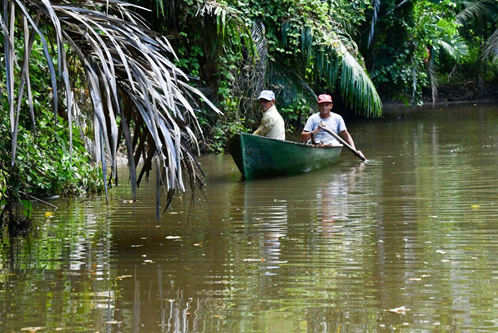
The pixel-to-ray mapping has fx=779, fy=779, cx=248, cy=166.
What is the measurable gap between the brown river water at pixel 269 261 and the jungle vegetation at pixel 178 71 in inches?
23.3

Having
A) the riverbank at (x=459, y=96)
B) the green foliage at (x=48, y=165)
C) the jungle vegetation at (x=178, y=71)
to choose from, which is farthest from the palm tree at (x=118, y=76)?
the riverbank at (x=459, y=96)

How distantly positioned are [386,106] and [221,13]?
63.0 ft

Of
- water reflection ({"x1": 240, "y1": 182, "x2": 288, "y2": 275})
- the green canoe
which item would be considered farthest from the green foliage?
the green canoe

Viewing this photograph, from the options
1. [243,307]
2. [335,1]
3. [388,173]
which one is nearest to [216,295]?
[243,307]

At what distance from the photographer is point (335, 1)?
20.4 meters

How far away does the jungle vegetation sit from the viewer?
590cm

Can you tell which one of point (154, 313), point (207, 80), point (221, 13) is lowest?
point (154, 313)

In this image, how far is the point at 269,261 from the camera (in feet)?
20.2

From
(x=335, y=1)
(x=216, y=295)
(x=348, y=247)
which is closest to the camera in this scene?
(x=216, y=295)

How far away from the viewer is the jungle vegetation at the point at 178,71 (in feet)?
19.4

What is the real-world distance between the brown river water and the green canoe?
0.87m

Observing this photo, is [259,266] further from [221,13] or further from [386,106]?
[386,106]

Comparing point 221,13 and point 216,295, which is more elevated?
point 221,13

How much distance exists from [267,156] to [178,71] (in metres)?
5.59
